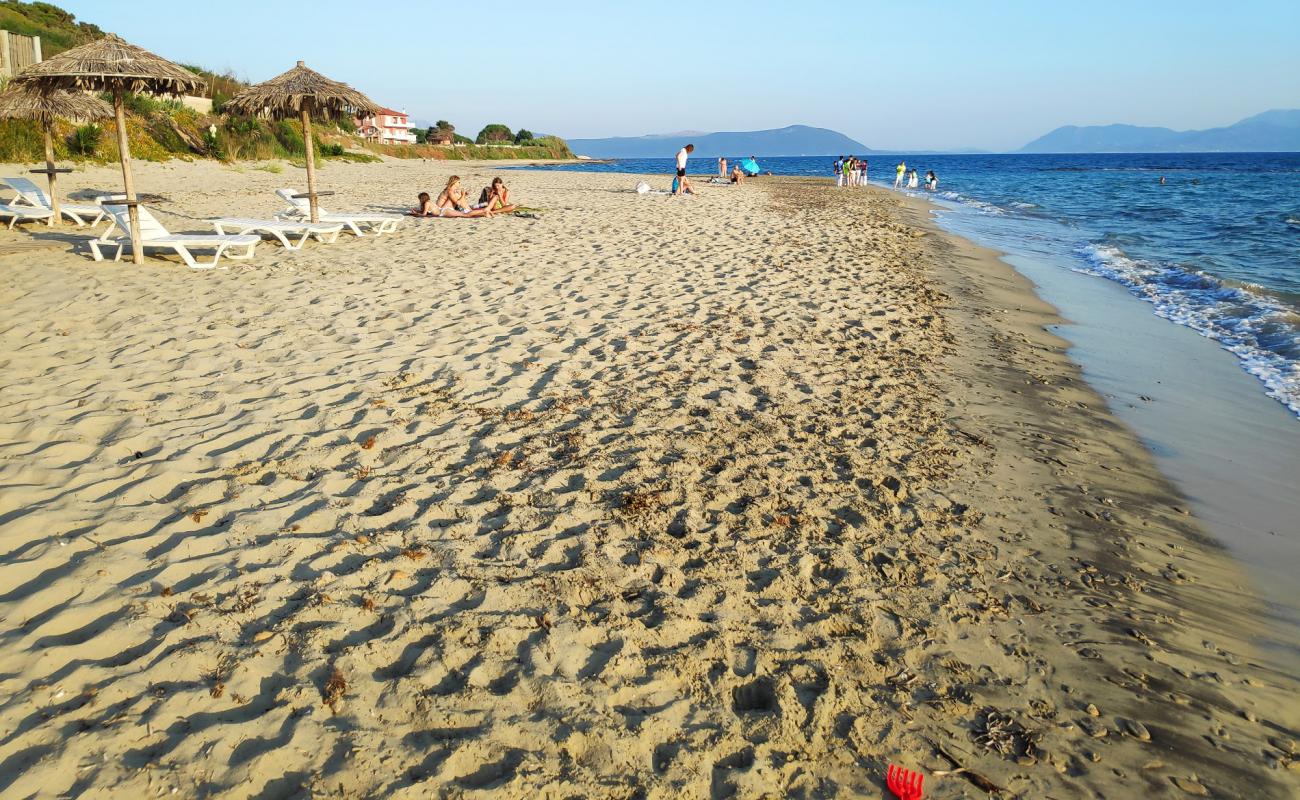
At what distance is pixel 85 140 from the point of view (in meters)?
18.2

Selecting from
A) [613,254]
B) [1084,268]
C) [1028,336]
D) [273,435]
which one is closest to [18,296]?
[273,435]

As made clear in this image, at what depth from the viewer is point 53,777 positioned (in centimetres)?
208

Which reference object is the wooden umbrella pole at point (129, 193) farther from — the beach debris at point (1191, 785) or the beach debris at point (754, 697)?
the beach debris at point (1191, 785)

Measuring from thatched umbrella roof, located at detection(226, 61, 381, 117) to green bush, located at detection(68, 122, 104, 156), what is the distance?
33.1 ft

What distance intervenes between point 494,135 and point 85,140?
2812 inches

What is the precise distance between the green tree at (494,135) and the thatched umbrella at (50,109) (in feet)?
237

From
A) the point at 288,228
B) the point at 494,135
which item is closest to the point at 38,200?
the point at 288,228

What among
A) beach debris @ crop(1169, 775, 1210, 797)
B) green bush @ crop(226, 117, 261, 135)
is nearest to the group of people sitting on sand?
beach debris @ crop(1169, 775, 1210, 797)

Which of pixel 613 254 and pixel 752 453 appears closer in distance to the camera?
pixel 752 453

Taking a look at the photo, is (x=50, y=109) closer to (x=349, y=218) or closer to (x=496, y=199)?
(x=349, y=218)

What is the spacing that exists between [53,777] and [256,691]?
1.76 feet

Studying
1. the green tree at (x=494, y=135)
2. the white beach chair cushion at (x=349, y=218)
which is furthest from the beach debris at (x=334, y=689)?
the green tree at (x=494, y=135)

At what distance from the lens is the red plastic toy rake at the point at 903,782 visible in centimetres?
221

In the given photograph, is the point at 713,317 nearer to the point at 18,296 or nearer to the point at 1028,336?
the point at 1028,336
